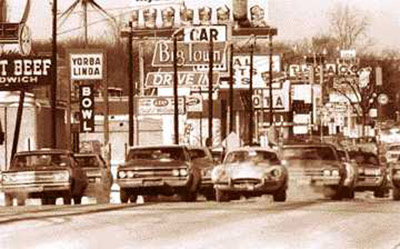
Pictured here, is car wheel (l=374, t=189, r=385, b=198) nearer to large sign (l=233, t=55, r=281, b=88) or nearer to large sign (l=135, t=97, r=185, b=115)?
large sign (l=135, t=97, r=185, b=115)

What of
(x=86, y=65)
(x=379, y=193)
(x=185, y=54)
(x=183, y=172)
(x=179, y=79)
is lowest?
(x=379, y=193)

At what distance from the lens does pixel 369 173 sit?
42344mm

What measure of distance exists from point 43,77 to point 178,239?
32416mm

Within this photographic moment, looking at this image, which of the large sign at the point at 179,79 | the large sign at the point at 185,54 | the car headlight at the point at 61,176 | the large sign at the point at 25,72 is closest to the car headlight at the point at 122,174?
the car headlight at the point at 61,176

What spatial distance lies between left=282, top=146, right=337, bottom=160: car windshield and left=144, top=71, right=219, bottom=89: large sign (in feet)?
99.5

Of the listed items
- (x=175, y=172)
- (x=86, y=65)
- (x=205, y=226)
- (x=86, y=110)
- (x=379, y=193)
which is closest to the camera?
(x=205, y=226)

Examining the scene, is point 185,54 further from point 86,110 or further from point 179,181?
point 179,181

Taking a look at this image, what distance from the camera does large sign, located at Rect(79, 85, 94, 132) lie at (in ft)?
199

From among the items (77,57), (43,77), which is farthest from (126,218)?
(77,57)

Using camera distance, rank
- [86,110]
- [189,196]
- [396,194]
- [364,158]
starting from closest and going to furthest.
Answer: [189,196] < [396,194] < [364,158] < [86,110]

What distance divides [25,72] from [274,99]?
151 ft

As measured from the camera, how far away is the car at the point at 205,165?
37.6 meters

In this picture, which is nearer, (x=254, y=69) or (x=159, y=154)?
(x=159, y=154)

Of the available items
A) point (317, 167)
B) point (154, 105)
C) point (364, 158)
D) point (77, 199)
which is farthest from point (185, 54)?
point (317, 167)
